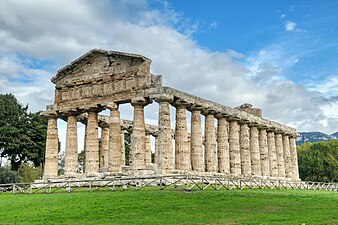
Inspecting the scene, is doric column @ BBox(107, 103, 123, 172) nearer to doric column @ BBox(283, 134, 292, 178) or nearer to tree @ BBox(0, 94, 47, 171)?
tree @ BBox(0, 94, 47, 171)

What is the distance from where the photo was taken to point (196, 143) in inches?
1900

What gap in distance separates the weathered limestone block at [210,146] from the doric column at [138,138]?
9.07m

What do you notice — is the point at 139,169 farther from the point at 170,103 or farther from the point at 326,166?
the point at 326,166

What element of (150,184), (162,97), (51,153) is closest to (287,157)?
(162,97)

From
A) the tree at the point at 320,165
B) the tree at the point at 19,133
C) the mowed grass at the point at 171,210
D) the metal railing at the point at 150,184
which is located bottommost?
the mowed grass at the point at 171,210

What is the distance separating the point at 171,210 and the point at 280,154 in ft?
158

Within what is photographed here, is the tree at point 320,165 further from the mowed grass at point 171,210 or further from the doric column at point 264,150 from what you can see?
the mowed grass at point 171,210

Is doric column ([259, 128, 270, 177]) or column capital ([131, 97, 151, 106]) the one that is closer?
column capital ([131, 97, 151, 106])

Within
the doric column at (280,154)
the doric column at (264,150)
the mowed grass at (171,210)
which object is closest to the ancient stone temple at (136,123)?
the doric column at (264,150)

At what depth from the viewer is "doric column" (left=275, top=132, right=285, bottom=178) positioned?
218 feet

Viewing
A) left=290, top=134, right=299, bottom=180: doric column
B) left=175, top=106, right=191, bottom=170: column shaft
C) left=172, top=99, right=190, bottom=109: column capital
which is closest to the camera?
left=175, top=106, right=191, bottom=170: column shaft

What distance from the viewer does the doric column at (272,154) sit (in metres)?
64.0

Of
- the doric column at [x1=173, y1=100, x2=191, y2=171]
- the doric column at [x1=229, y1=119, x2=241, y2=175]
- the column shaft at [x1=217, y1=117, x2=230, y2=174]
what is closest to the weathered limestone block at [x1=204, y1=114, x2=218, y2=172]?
the column shaft at [x1=217, y1=117, x2=230, y2=174]

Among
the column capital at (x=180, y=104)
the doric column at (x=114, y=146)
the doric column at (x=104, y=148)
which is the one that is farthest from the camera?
the doric column at (x=104, y=148)
